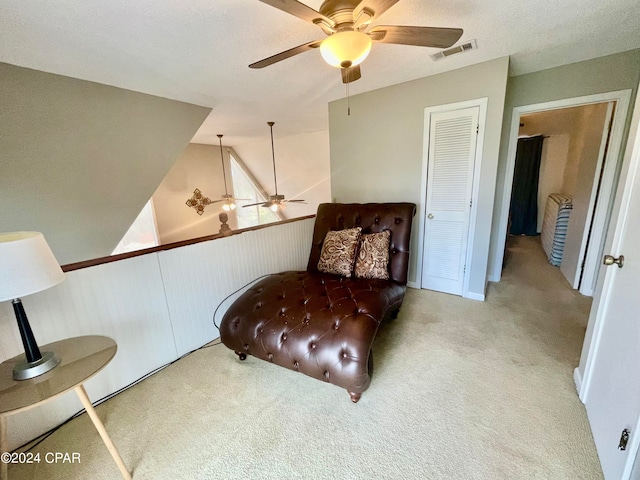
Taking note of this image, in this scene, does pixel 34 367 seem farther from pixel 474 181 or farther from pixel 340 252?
pixel 474 181

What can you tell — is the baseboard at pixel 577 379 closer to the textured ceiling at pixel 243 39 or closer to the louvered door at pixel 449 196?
the louvered door at pixel 449 196

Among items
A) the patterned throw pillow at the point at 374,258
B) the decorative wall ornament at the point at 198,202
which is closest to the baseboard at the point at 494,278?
the patterned throw pillow at the point at 374,258

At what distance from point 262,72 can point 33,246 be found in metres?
2.06

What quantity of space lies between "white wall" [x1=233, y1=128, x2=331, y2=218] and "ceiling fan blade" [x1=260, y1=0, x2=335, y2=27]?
3.54m

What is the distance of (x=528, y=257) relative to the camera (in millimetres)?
3928

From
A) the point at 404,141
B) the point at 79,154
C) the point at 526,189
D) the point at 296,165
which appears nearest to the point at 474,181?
the point at 404,141

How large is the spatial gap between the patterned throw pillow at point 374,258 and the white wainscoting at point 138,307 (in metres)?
0.91

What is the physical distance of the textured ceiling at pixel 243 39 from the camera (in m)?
1.47

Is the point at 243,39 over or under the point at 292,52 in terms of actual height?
over

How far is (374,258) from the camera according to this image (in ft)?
7.34

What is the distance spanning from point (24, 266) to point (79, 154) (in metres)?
1.90

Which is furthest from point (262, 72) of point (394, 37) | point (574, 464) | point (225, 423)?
point (574, 464)

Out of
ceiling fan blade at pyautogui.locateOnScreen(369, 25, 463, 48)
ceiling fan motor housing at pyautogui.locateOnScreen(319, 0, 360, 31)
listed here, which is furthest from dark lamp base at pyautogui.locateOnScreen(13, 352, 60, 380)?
ceiling fan blade at pyautogui.locateOnScreen(369, 25, 463, 48)

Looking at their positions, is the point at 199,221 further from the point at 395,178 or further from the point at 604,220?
the point at 604,220
